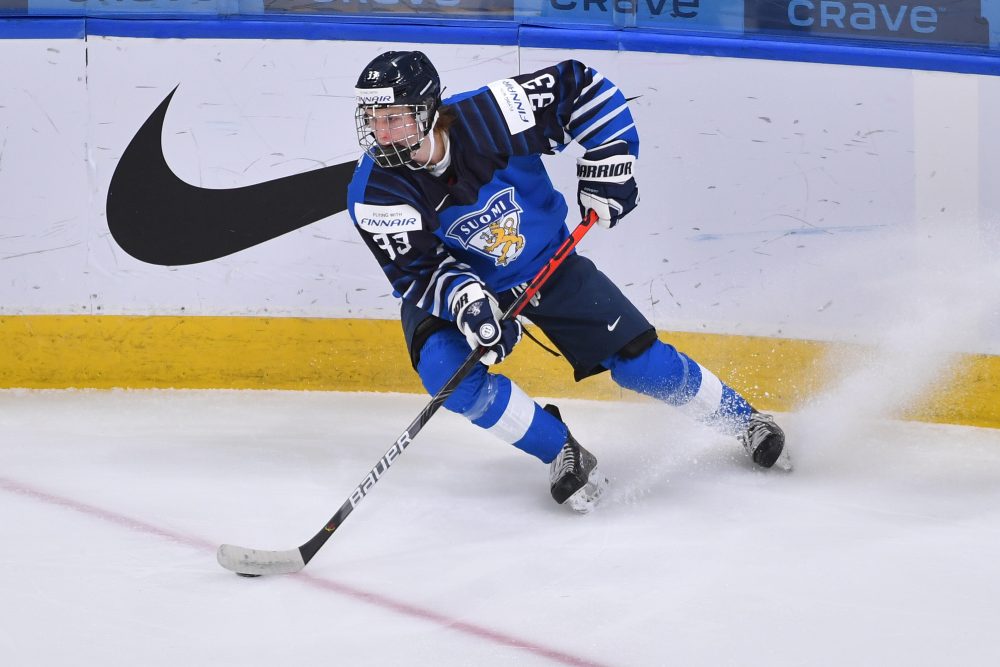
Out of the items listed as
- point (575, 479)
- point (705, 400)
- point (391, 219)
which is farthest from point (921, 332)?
point (391, 219)

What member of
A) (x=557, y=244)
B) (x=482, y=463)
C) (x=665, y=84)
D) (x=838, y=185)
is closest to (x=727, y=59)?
(x=665, y=84)

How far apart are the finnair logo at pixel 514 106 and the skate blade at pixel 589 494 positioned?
0.79 metres

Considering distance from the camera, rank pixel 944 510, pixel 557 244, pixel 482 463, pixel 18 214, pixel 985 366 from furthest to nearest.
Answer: pixel 18 214 < pixel 985 366 < pixel 482 463 < pixel 557 244 < pixel 944 510

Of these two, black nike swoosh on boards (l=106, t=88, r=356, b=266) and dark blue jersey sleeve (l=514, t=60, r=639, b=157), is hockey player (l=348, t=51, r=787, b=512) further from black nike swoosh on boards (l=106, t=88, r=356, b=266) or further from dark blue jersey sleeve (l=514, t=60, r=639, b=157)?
black nike swoosh on boards (l=106, t=88, r=356, b=266)

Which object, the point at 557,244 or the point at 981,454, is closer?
the point at 557,244

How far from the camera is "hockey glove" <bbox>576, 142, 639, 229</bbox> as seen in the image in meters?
2.61

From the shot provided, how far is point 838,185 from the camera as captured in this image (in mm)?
3281

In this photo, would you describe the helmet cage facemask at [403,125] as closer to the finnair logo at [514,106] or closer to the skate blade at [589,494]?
the finnair logo at [514,106]

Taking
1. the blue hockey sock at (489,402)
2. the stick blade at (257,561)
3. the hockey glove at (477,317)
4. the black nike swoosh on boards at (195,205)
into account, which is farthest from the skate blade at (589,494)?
the black nike swoosh on boards at (195,205)

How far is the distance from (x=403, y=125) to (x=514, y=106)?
12.7 inches

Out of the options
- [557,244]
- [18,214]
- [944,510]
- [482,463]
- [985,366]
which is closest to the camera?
[944,510]

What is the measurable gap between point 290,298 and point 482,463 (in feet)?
2.97

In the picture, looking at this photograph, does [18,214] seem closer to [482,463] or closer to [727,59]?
[482,463]

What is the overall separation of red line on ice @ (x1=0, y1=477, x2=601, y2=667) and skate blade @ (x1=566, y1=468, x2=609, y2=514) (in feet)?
1.90
